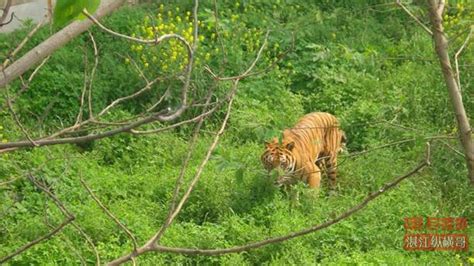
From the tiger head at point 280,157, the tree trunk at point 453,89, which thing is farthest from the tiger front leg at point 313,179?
the tree trunk at point 453,89

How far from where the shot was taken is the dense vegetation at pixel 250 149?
16.5 ft

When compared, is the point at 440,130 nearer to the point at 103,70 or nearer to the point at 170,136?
the point at 170,136

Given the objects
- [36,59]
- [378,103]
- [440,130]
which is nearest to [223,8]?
[378,103]

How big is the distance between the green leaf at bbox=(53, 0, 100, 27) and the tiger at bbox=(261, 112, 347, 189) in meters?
4.23

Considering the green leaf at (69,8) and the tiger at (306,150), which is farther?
the tiger at (306,150)

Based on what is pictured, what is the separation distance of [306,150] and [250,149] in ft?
1.54

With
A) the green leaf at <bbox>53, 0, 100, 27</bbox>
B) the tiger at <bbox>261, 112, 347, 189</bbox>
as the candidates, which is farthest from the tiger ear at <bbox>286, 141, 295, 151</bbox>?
the green leaf at <bbox>53, 0, 100, 27</bbox>

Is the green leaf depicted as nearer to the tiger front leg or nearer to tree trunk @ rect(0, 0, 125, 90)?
tree trunk @ rect(0, 0, 125, 90)

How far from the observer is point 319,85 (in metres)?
7.21

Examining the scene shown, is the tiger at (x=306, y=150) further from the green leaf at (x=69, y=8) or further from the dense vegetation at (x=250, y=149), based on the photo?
the green leaf at (x=69, y=8)

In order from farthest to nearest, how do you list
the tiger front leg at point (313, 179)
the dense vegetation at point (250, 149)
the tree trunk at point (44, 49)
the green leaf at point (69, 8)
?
the tiger front leg at point (313, 179) → the dense vegetation at point (250, 149) → the tree trunk at point (44, 49) → the green leaf at point (69, 8)

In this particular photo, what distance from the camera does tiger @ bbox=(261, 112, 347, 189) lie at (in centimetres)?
572

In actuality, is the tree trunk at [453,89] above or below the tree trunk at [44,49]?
below

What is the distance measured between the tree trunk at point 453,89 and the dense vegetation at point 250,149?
102 cm
